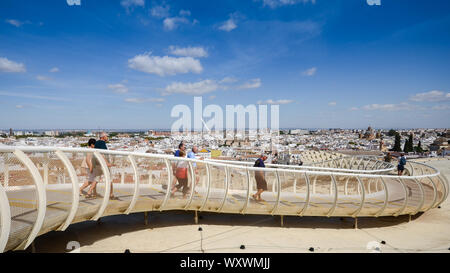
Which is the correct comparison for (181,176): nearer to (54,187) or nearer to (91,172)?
(91,172)

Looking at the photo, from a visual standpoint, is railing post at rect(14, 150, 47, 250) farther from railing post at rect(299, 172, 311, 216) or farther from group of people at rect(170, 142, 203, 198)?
railing post at rect(299, 172, 311, 216)

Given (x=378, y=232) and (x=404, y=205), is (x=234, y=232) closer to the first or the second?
(x=378, y=232)

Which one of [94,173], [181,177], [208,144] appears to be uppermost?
[94,173]

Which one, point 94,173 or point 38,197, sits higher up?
point 94,173

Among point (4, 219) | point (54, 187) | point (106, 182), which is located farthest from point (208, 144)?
point (4, 219)

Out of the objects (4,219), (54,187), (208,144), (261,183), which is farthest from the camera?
(208,144)

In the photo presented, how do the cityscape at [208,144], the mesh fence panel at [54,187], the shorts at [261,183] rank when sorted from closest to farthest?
the mesh fence panel at [54,187] < the shorts at [261,183] < the cityscape at [208,144]

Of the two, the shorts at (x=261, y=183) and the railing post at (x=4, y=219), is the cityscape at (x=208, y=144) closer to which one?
the shorts at (x=261, y=183)

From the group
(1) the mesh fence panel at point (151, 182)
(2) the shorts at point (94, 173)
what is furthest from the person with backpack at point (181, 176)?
(2) the shorts at point (94, 173)

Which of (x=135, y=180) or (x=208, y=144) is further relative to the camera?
(x=208, y=144)

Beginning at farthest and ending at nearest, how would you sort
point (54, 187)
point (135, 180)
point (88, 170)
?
point (135, 180)
point (88, 170)
point (54, 187)

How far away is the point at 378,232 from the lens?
813 cm

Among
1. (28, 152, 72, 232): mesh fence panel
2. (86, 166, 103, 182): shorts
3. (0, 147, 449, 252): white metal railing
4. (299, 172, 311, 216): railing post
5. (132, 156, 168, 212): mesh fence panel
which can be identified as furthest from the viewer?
(299, 172, 311, 216): railing post

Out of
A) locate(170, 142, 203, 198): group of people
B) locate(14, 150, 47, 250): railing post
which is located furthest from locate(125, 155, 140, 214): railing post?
locate(14, 150, 47, 250): railing post
